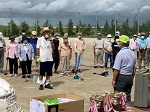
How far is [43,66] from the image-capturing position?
8.74 metres

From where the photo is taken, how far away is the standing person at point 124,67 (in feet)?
18.3

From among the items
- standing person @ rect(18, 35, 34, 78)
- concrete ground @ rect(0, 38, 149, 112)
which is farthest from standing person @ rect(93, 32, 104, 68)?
standing person @ rect(18, 35, 34, 78)

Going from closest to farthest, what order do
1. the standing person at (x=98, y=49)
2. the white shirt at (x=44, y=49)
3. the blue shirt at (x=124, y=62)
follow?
the blue shirt at (x=124, y=62) → the white shirt at (x=44, y=49) → the standing person at (x=98, y=49)

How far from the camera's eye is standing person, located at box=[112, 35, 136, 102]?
18.3 ft

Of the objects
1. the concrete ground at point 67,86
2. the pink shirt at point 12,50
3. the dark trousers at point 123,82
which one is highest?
the pink shirt at point 12,50

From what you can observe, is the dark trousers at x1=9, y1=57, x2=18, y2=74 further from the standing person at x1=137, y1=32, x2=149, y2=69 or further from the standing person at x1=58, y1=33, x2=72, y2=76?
the standing person at x1=137, y1=32, x2=149, y2=69

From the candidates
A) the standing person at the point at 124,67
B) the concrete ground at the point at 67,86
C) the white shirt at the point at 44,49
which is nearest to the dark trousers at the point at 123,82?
the standing person at the point at 124,67

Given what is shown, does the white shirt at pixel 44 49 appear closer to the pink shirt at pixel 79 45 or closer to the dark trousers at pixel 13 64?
the dark trousers at pixel 13 64

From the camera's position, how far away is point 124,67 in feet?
18.3

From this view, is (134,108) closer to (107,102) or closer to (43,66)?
(107,102)

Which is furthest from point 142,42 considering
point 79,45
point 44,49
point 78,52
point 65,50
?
point 44,49

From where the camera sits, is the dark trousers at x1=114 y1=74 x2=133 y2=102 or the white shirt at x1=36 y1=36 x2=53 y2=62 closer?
the dark trousers at x1=114 y1=74 x2=133 y2=102

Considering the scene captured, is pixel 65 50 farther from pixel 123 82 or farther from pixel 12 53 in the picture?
pixel 123 82

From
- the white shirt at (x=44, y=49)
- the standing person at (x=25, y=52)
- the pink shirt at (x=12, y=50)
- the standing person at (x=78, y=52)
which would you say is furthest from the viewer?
the standing person at (x=78, y=52)
